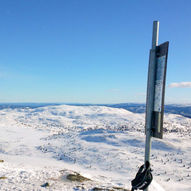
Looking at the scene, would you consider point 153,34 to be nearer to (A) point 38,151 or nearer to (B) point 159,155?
(B) point 159,155

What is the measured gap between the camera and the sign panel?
326 cm

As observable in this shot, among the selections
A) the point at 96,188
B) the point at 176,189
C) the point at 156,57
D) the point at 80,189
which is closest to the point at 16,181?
the point at 80,189

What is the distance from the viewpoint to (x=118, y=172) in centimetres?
1841

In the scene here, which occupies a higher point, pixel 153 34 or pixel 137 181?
pixel 153 34

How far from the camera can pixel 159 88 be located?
336 cm

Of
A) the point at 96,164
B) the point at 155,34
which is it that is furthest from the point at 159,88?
the point at 96,164

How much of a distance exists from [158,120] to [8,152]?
2957 cm

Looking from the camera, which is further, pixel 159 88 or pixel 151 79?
pixel 151 79

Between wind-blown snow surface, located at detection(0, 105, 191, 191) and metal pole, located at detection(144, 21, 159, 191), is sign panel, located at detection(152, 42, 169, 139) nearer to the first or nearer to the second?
metal pole, located at detection(144, 21, 159, 191)

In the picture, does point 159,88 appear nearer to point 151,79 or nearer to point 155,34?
point 151,79

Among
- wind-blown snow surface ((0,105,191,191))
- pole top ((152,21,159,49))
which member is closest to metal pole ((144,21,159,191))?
pole top ((152,21,159,49))

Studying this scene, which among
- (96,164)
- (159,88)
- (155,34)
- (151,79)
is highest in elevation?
(155,34)

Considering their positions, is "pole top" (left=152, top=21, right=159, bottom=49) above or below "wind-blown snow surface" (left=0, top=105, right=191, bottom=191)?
above

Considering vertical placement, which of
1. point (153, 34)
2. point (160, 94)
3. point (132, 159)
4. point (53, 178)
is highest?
point (153, 34)
